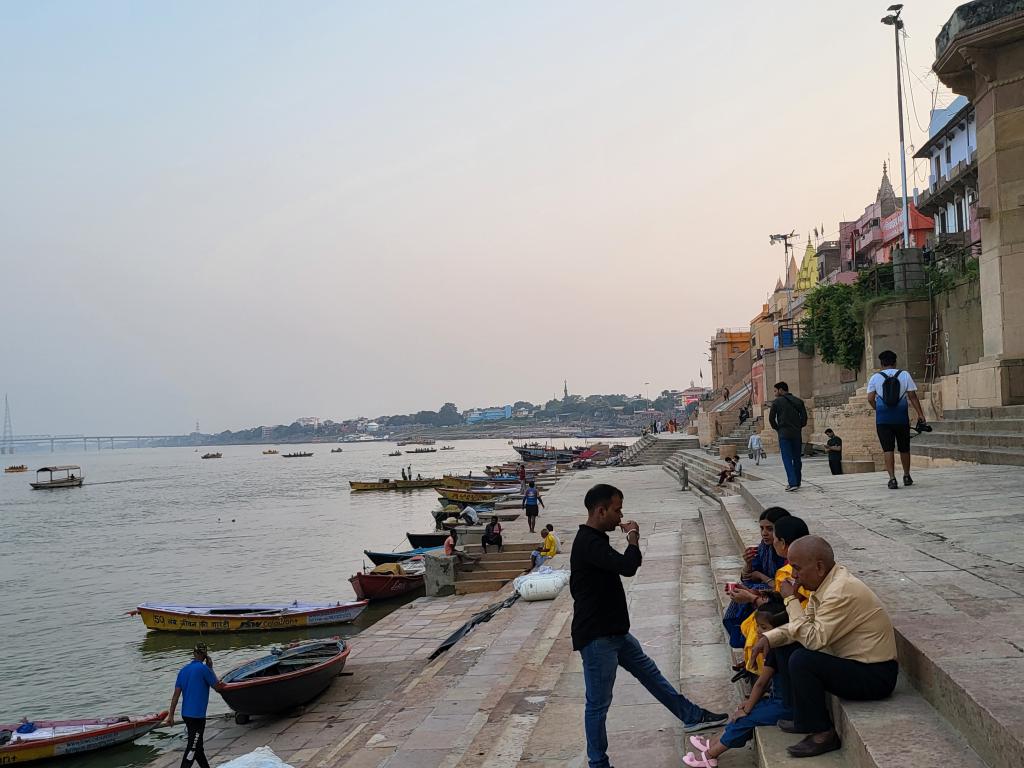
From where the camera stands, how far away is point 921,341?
1664cm

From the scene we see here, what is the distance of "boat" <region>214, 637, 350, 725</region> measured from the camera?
1116 centimetres

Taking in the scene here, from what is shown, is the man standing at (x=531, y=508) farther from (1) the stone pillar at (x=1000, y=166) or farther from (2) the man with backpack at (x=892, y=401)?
(2) the man with backpack at (x=892, y=401)

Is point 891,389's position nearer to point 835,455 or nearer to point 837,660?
point 835,455

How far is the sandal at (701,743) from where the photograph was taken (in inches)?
172

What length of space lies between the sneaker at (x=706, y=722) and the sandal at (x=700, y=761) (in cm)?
20

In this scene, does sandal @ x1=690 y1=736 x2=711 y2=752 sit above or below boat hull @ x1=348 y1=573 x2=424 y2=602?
above

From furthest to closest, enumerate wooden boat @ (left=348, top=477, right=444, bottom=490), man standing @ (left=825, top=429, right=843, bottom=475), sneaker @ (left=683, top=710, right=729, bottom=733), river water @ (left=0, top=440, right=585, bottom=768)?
1. wooden boat @ (left=348, top=477, right=444, bottom=490)
2. river water @ (left=0, top=440, right=585, bottom=768)
3. man standing @ (left=825, top=429, right=843, bottom=475)
4. sneaker @ (left=683, top=710, right=729, bottom=733)

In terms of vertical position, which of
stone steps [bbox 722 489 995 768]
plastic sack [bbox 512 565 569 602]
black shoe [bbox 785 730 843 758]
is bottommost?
plastic sack [bbox 512 565 569 602]

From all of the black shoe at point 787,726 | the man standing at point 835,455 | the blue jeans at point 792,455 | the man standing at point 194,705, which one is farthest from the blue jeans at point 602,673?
the man standing at point 835,455

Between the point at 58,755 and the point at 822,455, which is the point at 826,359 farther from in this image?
the point at 58,755

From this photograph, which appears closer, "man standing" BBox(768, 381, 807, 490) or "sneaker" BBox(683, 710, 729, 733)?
"sneaker" BBox(683, 710, 729, 733)

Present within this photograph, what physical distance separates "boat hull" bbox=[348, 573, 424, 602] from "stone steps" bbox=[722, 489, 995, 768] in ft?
54.9

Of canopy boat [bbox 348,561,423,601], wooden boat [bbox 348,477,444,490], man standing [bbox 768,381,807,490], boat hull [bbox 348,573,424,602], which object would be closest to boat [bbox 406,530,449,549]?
canopy boat [bbox 348,561,423,601]

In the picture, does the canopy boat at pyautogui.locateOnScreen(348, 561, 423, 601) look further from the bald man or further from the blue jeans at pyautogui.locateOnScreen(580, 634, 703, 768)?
the bald man
